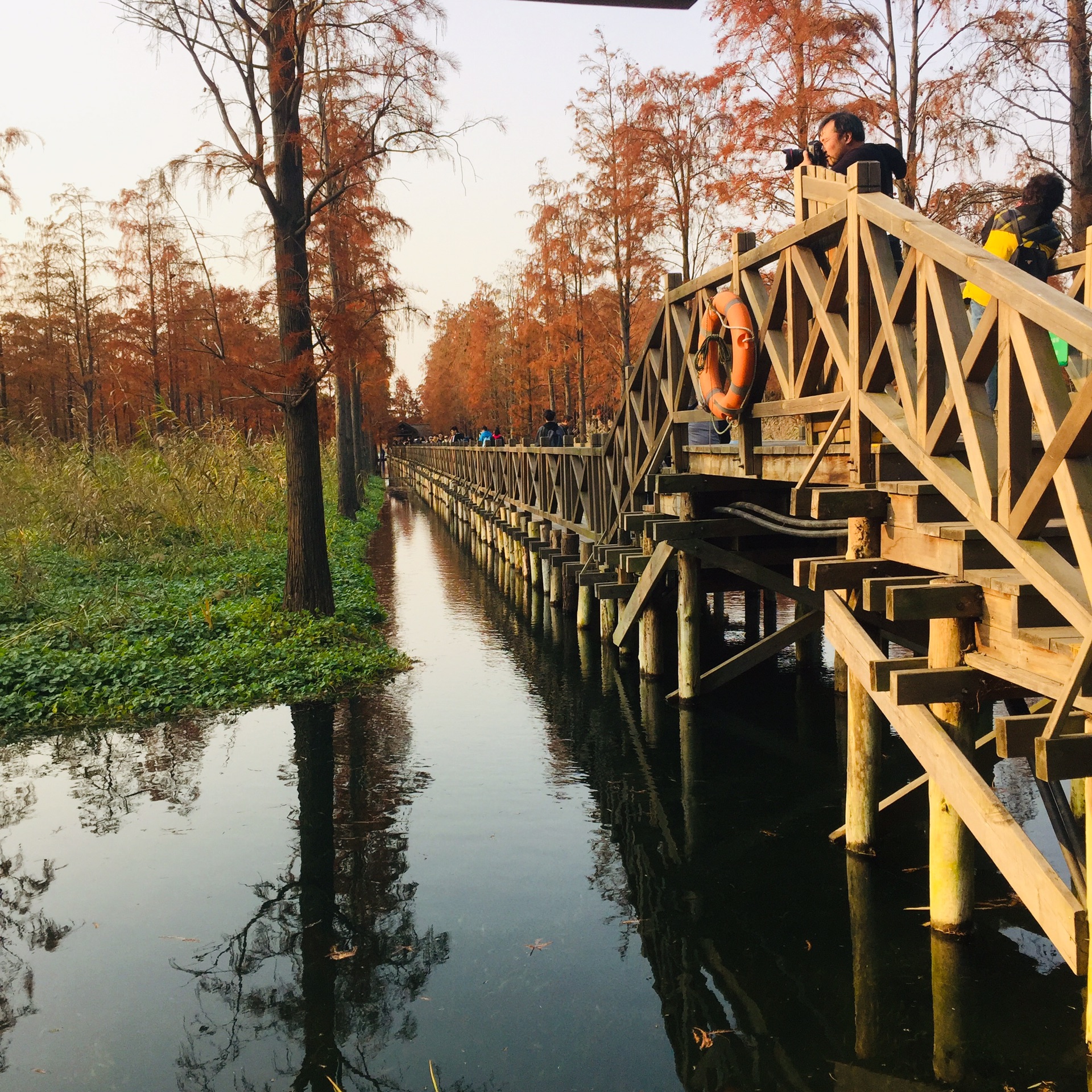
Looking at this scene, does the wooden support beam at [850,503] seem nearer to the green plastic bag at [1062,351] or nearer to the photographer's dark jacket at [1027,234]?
the photographer's dark jacket at [1027,234]

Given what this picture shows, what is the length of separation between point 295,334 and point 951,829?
8261mm

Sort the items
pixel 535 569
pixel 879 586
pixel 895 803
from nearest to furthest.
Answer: pixel 879 586, pixel 895 803, pixel 535 569

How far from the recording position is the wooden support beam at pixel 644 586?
9.09 m

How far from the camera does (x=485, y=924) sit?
5031 mm

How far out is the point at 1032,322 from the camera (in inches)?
133

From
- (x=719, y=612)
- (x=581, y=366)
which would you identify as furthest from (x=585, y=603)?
(x=581, y=366)

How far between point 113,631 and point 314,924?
5.93 metres

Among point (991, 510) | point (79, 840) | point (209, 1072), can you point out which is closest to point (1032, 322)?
point (991, 510)

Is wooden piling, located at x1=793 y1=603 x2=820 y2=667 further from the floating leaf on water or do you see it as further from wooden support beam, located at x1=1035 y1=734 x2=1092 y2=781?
wooden support beam, located at x1=1035 y1=734 x2=1092 y2=781

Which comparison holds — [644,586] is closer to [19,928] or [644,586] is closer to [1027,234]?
[1027,234]

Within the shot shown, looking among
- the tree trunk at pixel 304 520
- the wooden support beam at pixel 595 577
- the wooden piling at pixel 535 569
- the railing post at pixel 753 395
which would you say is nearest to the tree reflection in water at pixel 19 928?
the tree trunk at pixel 304 520

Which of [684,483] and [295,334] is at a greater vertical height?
[295,334]

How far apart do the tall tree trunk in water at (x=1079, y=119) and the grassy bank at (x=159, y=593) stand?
7.91 metres

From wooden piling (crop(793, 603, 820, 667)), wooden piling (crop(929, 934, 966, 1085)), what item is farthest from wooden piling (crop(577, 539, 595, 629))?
wooden piling (crop(929, 934, 966, 1085))
